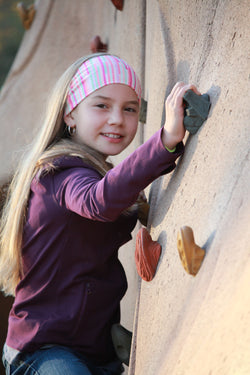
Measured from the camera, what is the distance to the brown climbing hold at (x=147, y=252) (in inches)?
46.5

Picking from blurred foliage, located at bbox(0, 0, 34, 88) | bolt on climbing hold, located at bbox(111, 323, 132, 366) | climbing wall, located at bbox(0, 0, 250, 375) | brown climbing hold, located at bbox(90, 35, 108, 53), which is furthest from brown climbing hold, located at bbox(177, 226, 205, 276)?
Answer: blurred foliage, located at bbox(0, 0, 34, 88)

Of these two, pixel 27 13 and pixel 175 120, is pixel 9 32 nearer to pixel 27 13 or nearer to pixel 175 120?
pixel 27 13

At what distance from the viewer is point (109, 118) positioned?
140 cm

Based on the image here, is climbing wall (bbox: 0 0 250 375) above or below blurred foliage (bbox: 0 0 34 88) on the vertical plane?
below

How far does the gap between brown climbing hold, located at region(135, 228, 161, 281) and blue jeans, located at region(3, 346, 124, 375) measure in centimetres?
29

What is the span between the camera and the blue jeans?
50.1 inches

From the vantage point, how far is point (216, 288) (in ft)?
2.87

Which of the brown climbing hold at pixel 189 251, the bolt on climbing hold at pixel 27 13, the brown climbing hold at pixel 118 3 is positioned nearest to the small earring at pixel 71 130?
the brown climbing hold at pixel 189 251

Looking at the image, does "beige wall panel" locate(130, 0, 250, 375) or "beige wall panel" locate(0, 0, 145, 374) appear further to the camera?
"beige wall panel" locate(0, 0, 145, 374)

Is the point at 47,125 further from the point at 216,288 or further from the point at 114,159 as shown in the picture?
the point at 216,288

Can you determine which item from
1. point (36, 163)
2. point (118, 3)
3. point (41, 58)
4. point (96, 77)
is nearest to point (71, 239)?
point (36, 163)

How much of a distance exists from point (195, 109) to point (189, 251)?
32cm

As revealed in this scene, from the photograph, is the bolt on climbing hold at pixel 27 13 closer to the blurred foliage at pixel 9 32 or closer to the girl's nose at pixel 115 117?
the girl's nose at pixel 115 117

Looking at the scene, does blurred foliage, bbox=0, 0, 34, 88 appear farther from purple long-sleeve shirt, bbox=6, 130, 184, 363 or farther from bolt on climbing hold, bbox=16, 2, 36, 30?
purple long-sleeve shirt, bbox=6, 130, 184, 363
